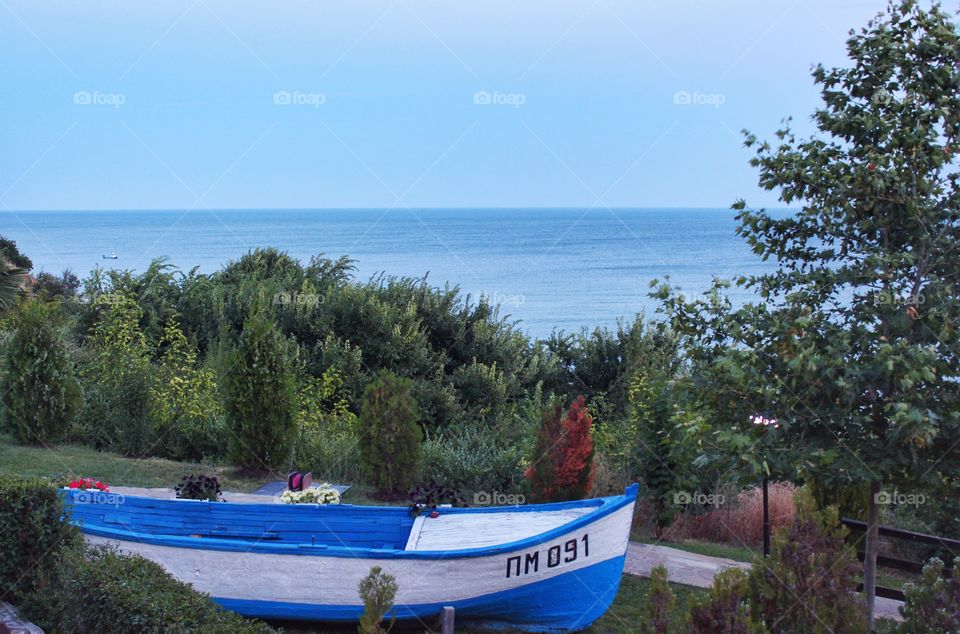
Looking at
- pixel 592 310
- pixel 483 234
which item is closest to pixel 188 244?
pixel 483 234

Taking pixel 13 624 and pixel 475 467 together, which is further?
pixel 475 467

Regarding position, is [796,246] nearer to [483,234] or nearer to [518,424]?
[518,424]

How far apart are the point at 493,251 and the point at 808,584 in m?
101

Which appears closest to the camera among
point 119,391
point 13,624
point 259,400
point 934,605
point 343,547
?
point 934,605

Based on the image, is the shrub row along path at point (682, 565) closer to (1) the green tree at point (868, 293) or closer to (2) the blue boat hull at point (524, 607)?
(2) the blue boat hull at point (524, 607)

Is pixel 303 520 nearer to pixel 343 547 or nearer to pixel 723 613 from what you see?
pixel 343 547

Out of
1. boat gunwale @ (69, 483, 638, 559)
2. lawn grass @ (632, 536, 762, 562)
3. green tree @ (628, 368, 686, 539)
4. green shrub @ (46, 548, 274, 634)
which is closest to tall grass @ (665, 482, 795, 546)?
lawn grass @ (632, 536, 762, 562)

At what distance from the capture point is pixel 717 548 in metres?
11.0

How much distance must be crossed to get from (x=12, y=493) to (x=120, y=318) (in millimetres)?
9552

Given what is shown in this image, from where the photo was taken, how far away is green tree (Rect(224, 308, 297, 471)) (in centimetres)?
1276

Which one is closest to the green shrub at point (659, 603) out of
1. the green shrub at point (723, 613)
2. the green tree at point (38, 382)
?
the green shrub at point (723, 613)

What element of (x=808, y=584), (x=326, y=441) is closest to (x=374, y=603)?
(x=808, y=584)

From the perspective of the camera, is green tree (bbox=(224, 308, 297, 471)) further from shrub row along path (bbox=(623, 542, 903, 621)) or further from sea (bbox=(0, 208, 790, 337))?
sea (bbox=(0, 208, 790, 337))

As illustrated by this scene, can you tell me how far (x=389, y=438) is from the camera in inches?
465
